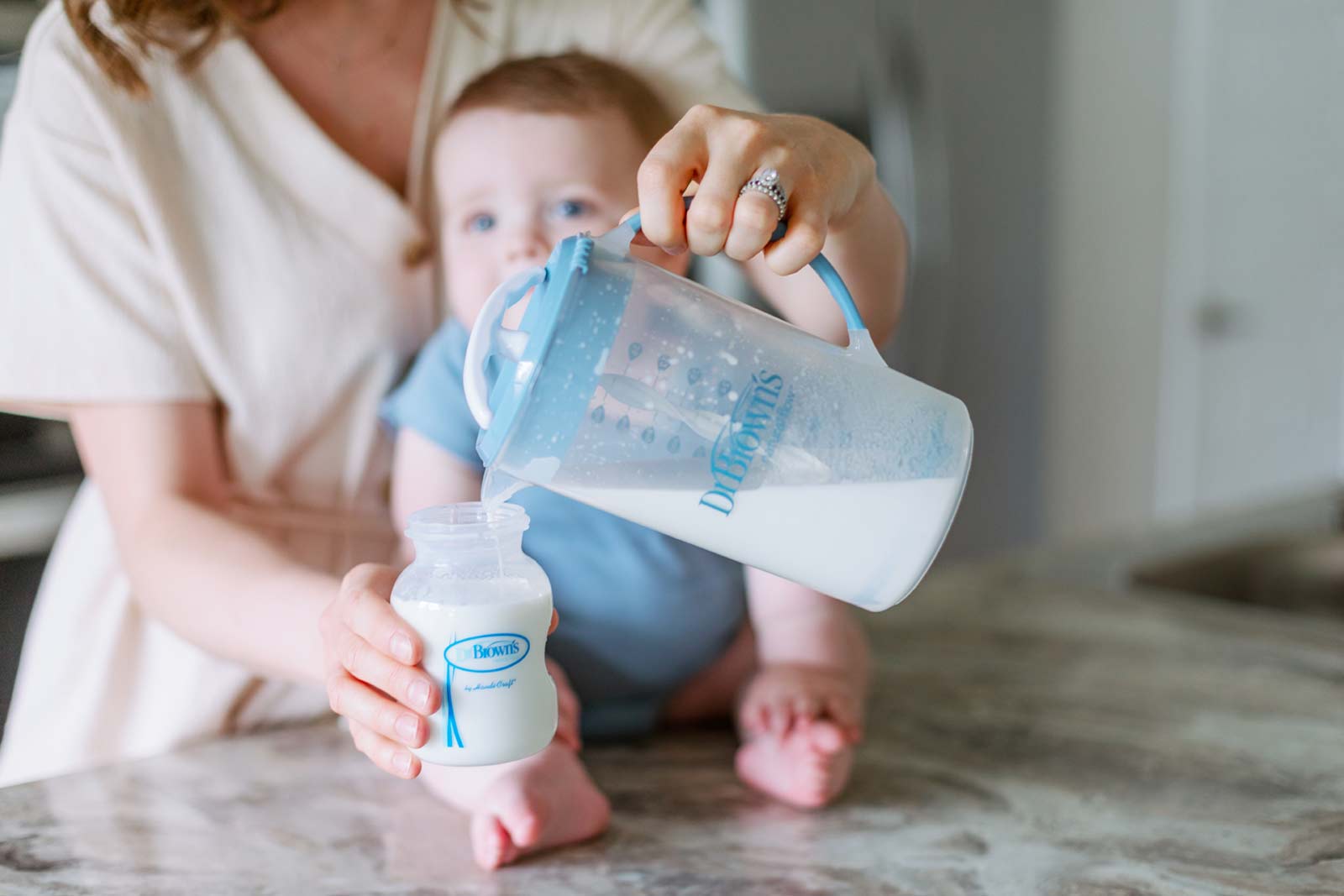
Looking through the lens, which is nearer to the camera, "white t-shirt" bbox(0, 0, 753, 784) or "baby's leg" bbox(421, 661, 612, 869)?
"baby's leg" bbox(421, 661, 612, 869)

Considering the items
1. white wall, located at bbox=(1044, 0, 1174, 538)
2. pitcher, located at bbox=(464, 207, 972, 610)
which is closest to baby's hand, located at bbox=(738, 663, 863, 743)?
pitcher, located at bbox=(464, 207, 972, 610)

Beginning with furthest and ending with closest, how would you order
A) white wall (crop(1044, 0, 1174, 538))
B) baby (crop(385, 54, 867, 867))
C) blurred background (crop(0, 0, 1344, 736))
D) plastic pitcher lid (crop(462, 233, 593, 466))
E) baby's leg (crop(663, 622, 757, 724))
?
white wall (crop(1044, 0, 1174, 538)), blurred background (crop(0, 0, 1344, 736)), baby's leg (crop(663, 622, 757, 724)), baby (crop(385, 54, 867, 867)), plastic pitcher lid (crop(462, 233, 593, 466))

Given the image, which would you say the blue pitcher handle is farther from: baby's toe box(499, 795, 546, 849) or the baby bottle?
baby's toe box(499, 795, 546, 849)

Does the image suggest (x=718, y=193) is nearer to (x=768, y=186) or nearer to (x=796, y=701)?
(x=768, y=186)

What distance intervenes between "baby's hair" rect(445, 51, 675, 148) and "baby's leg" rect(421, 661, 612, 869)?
0.44m

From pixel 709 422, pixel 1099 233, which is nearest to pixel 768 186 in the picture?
pixel 709 422

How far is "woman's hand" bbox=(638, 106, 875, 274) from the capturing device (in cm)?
59

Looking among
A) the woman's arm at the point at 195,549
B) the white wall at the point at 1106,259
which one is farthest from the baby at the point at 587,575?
the white wall at the point at 1106,259

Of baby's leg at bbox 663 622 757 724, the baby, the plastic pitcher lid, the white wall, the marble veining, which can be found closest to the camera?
the plastic pitcher lid

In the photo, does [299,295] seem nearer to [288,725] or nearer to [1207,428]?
[288,725]

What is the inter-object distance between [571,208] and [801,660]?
416 mm

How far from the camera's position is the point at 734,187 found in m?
0.59

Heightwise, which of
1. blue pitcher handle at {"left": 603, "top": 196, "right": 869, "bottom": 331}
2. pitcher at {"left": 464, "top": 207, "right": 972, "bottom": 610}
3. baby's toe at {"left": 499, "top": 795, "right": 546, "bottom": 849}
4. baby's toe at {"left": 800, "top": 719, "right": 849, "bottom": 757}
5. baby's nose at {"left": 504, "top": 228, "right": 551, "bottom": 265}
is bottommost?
baby's toe at {"left": 499, "top": 795, "right": 546, "bottom": 849}

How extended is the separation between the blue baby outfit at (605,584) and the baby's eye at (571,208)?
14 centimetres
